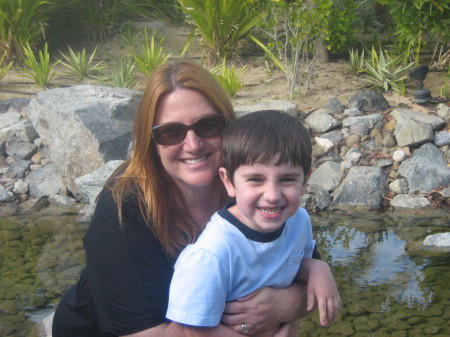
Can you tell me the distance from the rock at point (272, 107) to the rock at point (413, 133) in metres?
1.06

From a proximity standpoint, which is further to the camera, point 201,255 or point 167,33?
point 167,33

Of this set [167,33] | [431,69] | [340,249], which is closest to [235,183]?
[340,249]

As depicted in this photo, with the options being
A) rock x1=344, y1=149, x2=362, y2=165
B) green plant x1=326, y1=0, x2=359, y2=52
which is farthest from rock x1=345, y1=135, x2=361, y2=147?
green plant x1=326, y1=0, x2=359, y2=52

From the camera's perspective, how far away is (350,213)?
19.5ft

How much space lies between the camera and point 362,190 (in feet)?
20.1

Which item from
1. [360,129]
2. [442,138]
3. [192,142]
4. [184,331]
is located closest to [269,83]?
[360,129]

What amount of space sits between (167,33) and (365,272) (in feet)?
21.1

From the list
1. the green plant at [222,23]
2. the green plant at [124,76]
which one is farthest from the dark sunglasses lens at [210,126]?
the green plant at [124,76]

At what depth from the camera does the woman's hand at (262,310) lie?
2.30 metres

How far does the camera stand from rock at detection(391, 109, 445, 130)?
6.77m

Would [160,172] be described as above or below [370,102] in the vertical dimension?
above

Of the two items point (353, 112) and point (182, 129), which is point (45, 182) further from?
point (182, 129)

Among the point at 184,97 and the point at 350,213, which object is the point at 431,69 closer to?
the point at 350,213

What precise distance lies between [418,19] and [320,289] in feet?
19.1
